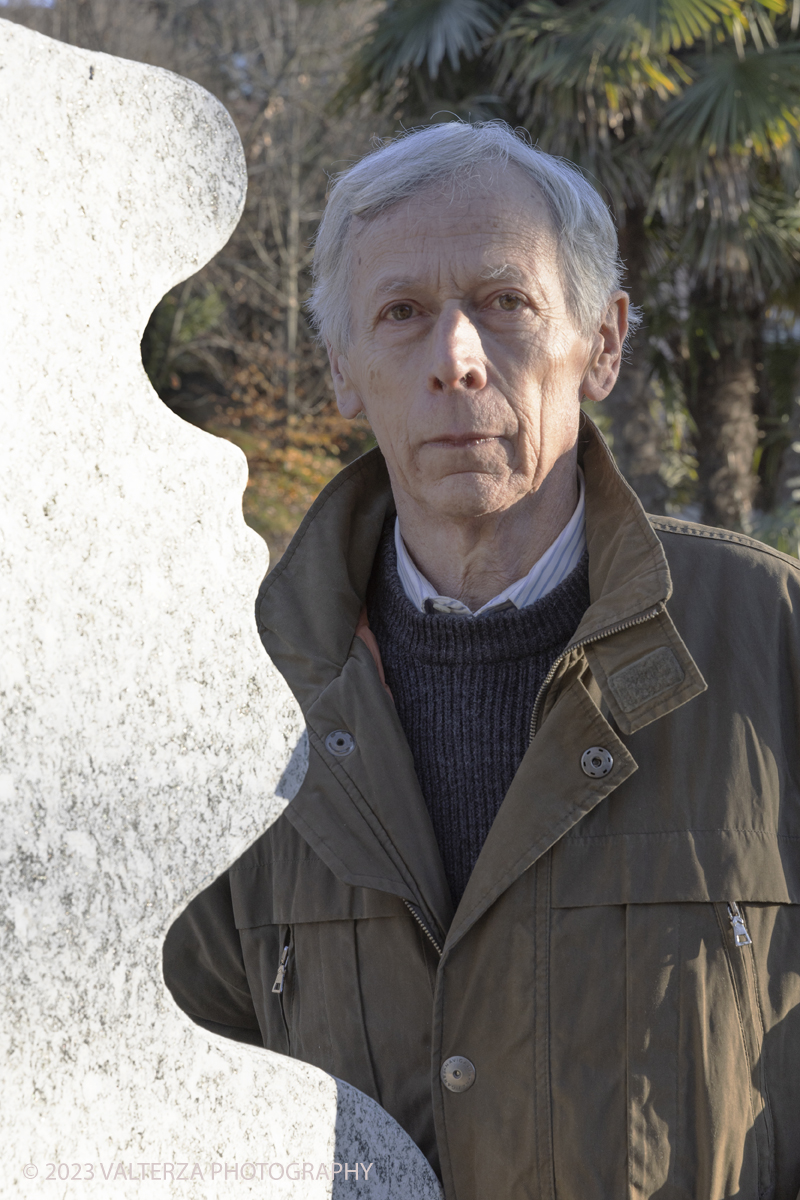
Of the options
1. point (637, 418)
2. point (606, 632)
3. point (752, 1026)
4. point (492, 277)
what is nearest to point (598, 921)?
point (752, 1026)

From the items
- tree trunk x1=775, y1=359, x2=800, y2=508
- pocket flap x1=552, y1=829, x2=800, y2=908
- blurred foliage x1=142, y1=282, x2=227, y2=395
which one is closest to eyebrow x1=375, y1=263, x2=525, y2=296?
pocket flap x1=552, y1=829, x2=800, y2=908

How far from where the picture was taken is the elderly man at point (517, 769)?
1.41m

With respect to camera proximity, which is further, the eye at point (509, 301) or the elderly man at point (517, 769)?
the eye at point (509, 301)

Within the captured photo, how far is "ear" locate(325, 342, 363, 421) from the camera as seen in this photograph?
1.95 metres

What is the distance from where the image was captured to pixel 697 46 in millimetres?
7812

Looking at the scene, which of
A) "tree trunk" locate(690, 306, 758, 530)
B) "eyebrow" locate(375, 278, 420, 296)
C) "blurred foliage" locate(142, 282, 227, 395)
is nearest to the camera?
"eyebrow" locate(375, 278, 420, 296)

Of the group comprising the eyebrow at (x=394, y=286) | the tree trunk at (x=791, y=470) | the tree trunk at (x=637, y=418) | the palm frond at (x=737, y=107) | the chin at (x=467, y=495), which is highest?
the palm frond at (x=737, y=107)

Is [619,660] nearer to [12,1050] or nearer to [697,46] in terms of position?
[12,1050]

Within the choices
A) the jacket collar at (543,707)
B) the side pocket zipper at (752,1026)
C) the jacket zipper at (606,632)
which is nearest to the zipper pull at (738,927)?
the side pocket zipper at (752,1026)

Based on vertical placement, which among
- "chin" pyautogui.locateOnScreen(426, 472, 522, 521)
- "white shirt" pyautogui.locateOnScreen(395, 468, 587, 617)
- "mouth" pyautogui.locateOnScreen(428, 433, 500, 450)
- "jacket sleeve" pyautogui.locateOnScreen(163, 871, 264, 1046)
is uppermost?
"mouth" pyautogui.locateOnScreen(428, 433, 500, 450)

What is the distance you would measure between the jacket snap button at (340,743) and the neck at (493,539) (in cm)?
34

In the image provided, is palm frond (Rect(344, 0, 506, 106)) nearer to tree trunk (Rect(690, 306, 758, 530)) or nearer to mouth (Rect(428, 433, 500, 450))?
tree trunk (Rect(690, 306, 758, 530))

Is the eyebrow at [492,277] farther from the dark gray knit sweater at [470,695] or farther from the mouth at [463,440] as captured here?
the dark gray knit sweater at [470,695]

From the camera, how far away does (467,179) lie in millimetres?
1695
